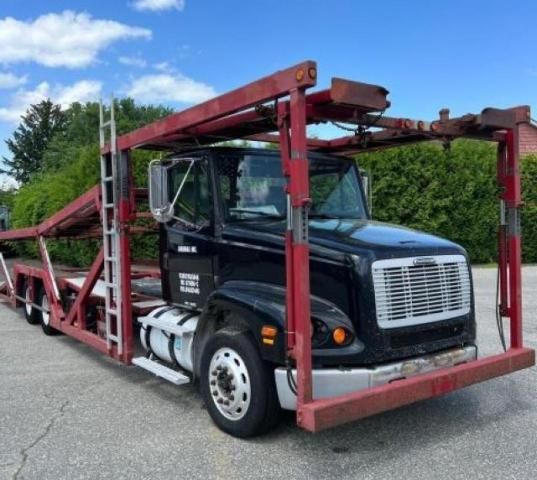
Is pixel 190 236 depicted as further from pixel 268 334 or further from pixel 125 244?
pixel 268 334

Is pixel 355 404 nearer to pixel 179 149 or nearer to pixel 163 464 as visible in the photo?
pixel 163 464

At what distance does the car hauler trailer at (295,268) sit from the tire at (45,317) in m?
2.64

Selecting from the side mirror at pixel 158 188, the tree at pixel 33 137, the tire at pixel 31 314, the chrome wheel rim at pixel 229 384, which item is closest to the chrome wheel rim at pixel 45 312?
the tire at pixel 31 314

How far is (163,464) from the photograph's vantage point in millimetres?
4203

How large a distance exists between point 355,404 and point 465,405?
200 cm

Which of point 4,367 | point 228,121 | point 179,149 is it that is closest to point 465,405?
point 228,121

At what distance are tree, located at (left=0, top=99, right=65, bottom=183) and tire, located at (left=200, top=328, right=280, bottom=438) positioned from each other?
75.8 metres

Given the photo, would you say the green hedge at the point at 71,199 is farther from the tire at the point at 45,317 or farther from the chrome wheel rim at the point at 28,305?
the tire at the point at 45,317

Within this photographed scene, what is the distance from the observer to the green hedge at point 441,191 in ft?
57.3

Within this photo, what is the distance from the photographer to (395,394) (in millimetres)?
4055

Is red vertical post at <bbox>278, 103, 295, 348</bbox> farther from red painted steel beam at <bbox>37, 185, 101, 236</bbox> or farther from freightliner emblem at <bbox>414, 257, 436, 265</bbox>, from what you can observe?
red painted steel beam at <bbox>37, 185, 101, 236</bbox>

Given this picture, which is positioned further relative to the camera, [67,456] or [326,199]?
[326,199]

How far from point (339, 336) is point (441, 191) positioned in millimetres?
14595

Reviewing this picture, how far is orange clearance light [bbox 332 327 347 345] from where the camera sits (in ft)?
13.7
